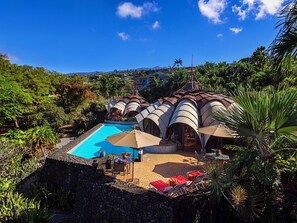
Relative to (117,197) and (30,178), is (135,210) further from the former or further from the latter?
(30,178)

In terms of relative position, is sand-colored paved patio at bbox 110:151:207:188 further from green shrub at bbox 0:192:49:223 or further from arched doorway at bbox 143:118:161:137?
arched doorway at bbox 143:118:161:137

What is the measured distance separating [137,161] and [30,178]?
8.70 meters

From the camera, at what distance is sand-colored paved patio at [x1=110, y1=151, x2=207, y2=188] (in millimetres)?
11281

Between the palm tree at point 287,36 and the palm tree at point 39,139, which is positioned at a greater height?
the palm tree at point 287,36

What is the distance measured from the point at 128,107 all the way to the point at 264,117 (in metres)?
24.4

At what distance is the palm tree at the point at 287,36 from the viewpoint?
5.23 metres

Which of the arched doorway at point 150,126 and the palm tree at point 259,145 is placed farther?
the arched doorway at point 150,126

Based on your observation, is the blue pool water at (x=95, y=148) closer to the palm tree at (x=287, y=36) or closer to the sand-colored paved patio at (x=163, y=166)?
the sand-colored paved patio at (x=163, y=166)

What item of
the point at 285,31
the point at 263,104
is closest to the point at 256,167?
the point at 263,104

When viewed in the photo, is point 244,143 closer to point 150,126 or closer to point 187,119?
point 187,119

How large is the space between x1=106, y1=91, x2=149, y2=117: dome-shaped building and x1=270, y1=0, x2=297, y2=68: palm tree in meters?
23.4

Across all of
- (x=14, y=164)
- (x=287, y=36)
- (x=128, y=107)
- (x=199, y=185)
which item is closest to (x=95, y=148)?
(x=14, y=164)

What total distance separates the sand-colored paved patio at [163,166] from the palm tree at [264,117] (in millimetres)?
5908

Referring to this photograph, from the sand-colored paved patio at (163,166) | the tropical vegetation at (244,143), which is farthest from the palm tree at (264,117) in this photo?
the sand-colored paved patio at (163,166)
